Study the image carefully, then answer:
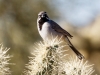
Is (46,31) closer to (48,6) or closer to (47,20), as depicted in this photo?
(47,20)

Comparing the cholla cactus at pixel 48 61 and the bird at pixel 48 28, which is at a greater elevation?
the bird at pixel 48 28

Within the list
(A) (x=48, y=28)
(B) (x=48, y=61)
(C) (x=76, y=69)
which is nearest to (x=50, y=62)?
(B) (x=48, y=61)

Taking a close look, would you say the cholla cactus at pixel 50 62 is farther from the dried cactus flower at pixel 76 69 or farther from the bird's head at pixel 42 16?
the bird's head at pixel 42 16

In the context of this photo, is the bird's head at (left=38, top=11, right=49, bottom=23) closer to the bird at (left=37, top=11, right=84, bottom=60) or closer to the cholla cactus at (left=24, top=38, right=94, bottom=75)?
the bird at (left=37, top=11, right=84, bottom=60)

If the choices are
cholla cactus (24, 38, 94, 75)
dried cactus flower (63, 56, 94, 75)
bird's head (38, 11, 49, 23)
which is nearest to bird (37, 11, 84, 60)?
bird's head (38, 11, 49, 23)

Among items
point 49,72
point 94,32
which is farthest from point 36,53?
point 94,32

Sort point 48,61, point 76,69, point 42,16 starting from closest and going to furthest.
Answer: point 48,61 → point 76,69 → point 42,16

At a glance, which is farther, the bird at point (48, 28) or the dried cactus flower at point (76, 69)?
the bird at point (48, 28)

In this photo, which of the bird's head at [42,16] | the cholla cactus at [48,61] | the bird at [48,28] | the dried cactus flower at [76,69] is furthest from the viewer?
the bird's head at [42,16]

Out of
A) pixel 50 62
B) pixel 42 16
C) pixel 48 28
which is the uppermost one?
pixel 42 16

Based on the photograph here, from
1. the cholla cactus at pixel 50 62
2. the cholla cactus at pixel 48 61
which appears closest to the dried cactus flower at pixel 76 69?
the cholla cactus at pixel 50 62

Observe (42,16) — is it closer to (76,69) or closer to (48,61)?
(76,69)

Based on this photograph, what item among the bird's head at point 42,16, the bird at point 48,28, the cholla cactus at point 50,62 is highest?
the bird's head at point 42,16

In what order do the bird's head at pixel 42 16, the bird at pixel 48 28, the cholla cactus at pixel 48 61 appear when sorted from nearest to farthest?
the cholla cactus at pixel 48 61, the bird at pixel 48 28, the bird's head at pixel 42 16
